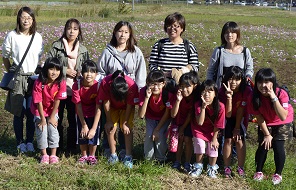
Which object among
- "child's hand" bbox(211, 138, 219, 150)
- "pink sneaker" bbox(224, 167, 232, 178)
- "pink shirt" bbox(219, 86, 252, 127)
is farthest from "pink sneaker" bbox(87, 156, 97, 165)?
"pink shirt" bbox(219, 86, 252, 127)

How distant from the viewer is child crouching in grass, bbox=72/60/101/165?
192 inches

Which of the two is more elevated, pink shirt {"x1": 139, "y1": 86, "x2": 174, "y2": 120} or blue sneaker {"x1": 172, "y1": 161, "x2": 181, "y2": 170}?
pink shirt {"x1": 139, "y1": 86, "x2": 174, "y2": 120}

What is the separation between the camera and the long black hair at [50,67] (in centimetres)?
480

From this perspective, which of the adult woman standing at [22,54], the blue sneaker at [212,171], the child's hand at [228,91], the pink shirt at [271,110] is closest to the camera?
the pink shirt at [271,110]

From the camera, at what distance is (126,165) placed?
491cm

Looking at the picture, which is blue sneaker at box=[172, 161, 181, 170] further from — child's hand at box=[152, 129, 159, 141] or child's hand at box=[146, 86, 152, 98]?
child's hand at box=[146, 86, 152, 98]

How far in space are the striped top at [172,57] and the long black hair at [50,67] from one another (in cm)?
100

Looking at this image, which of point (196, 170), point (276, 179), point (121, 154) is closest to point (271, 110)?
point (276, 179)

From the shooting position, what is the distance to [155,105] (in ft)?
16.1

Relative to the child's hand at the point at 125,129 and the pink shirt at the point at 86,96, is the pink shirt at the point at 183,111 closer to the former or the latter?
the child's hand at the point at 125,129

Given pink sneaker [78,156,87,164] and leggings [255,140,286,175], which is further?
pink sneaker [78,156,87,164]

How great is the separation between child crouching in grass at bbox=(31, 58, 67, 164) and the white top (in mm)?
429

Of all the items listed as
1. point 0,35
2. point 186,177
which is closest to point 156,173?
point 186,177

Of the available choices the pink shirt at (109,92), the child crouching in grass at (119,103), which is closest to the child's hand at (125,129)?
the child crouching in grass at (119,103)
